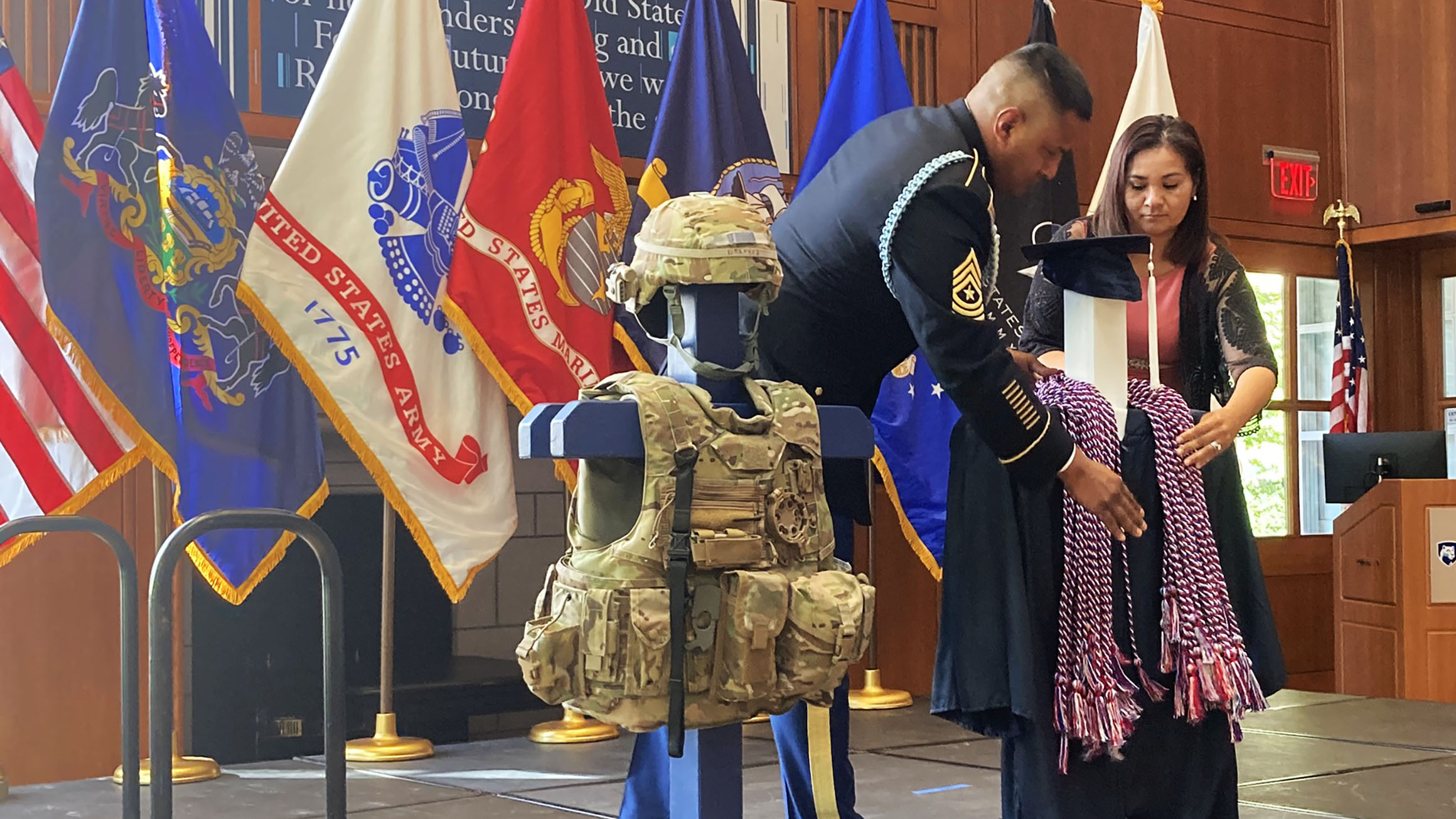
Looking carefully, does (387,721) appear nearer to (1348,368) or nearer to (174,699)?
(174,699)

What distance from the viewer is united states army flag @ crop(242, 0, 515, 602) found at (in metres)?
3.51

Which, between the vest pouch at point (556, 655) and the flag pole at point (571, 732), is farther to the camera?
the flag pole at point (571, 732)

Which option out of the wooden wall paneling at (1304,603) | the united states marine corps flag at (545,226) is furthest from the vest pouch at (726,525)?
the wooden wall paneling at (1304,603)

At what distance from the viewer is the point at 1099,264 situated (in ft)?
7.26

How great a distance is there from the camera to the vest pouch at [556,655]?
5.76 feet

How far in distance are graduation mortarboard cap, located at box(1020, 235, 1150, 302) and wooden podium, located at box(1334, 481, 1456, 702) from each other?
365 cm

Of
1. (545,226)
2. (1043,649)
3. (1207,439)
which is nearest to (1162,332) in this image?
(1207,439)

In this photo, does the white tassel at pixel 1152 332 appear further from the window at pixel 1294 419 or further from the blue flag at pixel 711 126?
the window at pixel 1294 419

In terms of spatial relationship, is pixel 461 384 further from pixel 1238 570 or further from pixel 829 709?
pixel 1238 570

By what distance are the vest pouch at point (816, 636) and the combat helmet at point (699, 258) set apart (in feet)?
0.98

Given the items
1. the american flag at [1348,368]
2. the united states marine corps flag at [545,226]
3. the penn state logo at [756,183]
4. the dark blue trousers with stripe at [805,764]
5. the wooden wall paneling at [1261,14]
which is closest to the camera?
the dark blue trousers with stripe at [805,764]

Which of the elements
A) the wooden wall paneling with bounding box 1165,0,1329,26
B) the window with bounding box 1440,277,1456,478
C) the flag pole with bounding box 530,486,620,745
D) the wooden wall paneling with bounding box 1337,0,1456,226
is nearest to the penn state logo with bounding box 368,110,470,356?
the flag pole with bounding box 530,486,620,745

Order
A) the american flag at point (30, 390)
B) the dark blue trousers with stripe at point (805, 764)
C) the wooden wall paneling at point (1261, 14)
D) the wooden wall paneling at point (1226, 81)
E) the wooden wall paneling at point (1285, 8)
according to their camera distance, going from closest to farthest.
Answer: the dark blue trousers with stripe at point (805, 764) → the american flag at point (30, 390) → the wooden wall paneling at point (1226, 81) → the wooden wall paneling at point (1261, 14) → the wooden wall paneling at point (1285, 8)

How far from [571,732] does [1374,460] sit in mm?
3480
